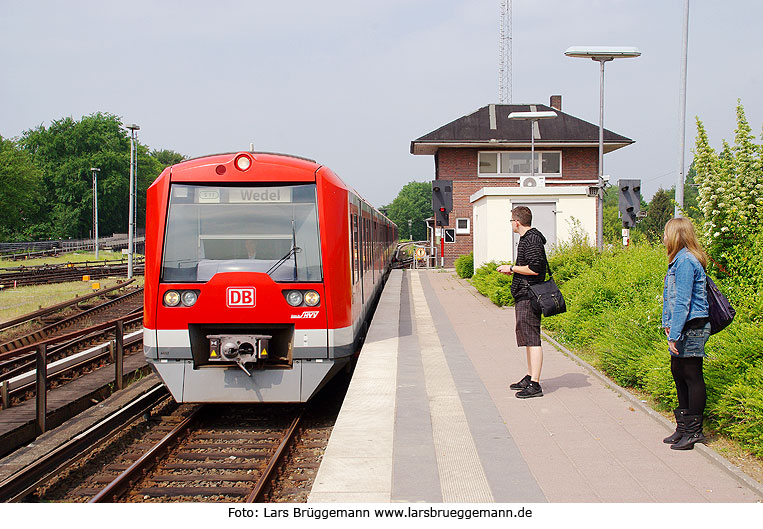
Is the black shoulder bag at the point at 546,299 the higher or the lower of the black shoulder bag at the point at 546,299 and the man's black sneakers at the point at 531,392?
the higher

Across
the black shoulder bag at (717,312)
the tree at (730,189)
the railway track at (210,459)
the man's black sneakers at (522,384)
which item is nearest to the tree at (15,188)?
the railway track at (210,459)

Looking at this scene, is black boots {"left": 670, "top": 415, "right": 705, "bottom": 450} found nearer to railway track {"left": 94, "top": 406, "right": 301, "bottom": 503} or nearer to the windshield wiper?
railway track {"left": 94, "top": 406, "right": 301, "bottom": 503}

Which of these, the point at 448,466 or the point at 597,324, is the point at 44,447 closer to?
the point at 448,466

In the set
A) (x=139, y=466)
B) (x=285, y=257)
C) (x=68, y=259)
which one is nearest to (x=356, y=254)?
(x=285, y=257)

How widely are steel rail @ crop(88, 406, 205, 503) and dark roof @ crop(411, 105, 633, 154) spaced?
29777mm

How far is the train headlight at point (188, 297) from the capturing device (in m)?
7.31

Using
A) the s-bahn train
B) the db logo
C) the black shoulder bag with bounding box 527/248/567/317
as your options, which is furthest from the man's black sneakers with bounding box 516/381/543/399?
the db logo

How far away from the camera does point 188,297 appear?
24.0 feet

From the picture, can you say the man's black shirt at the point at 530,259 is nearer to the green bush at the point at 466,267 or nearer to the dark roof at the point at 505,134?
the green bush at the point at 466,267

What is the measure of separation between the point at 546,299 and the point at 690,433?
1862mm

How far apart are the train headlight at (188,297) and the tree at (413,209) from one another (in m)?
138

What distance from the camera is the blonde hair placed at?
5250 mm

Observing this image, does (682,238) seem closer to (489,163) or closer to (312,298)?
(312,298)
